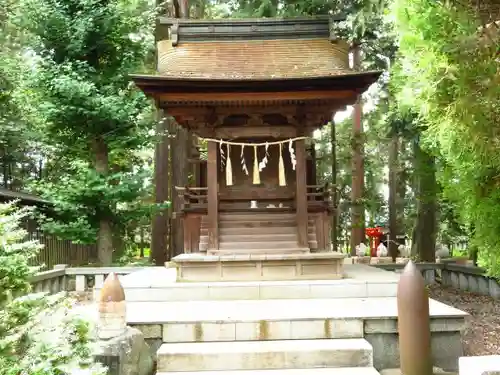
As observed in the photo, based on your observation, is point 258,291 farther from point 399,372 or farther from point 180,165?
point 180,165

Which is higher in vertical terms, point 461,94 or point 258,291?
point 461,94

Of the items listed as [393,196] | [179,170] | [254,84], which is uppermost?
[254,84]

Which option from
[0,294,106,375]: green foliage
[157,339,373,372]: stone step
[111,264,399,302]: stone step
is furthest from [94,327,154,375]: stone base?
[111,264,399,302]: stone step

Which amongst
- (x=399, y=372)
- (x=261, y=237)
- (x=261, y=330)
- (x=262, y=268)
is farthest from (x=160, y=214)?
(x=399, y=372)

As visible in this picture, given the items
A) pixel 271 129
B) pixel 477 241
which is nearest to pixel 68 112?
pixel 271 129

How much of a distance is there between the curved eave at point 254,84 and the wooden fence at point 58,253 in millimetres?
6436

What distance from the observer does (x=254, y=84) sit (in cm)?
888

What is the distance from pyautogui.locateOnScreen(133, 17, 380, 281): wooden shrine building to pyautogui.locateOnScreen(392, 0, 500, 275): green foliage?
319cm

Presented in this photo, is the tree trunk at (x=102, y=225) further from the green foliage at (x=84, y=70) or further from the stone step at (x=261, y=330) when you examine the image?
the stone step at (x=261, y=330)

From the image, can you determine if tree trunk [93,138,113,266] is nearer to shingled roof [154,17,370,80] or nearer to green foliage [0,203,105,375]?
shingled roof [154,17,370,80]

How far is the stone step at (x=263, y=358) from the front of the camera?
5.79m

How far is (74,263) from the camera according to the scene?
50.5 ft

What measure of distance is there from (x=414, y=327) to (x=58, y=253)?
11.9 m

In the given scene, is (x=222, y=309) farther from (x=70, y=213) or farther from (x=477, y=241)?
(x=70, y=213)
